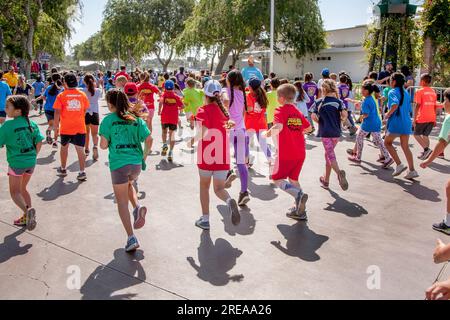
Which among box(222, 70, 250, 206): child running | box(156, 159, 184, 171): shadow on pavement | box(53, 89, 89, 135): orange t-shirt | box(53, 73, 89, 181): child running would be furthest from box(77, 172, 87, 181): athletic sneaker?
box(222, 70, 250, 206): child running

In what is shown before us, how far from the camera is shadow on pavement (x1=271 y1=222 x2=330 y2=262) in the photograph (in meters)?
4.73

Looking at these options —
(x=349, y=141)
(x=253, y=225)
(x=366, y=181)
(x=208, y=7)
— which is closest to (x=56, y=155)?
(x=253, y=225)

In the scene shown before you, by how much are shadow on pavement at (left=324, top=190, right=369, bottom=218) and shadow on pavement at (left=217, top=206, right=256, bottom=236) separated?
1174 mm

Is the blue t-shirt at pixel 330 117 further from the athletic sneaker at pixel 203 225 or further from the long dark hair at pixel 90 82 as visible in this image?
the long dark hair at pixel 90 82

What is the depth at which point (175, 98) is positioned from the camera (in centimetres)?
934

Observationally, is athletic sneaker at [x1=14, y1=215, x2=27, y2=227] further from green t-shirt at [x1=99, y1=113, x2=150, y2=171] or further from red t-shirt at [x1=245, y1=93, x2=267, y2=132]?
red t-shirt at [x1=245, y1=93, x2=267, y2=132]

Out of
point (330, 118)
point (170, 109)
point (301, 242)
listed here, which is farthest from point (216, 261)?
point (170, 109)

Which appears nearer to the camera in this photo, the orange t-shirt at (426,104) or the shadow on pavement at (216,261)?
the shadow on pavement at (216,261)

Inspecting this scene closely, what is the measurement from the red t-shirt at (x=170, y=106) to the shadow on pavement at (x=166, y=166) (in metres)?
0.87

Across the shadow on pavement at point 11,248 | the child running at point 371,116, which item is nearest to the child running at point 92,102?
the shadow on pavement at point 11,248

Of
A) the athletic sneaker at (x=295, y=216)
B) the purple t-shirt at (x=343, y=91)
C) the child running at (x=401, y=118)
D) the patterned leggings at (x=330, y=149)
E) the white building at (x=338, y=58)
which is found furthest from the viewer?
the white building at (x=338, y=58)

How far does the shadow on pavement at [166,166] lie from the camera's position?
8.77 m

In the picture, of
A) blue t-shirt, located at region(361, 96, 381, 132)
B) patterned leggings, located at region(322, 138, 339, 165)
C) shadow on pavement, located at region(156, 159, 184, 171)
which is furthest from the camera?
shadow on pavement, located at region(156, 159, 184, 171)
